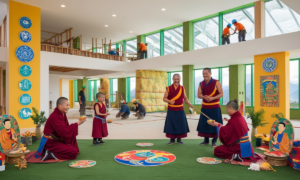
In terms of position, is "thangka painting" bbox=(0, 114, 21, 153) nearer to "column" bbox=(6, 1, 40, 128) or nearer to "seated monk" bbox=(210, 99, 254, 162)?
"seated monk" bbox=(210, 99, 254, 162)

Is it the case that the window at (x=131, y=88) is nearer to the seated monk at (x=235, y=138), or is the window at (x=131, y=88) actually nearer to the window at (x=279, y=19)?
the window at (x=279, y=19)

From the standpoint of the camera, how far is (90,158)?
370 cm

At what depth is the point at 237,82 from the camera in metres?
11.7

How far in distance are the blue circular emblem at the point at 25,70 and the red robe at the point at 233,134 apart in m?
7.45

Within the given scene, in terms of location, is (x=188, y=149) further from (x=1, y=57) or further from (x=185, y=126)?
(x=1, y=57)

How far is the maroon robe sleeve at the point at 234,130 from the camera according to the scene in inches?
132

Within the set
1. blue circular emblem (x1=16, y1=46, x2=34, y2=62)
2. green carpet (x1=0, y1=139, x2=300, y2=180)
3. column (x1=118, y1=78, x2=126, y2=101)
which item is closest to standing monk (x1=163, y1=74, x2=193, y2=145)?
green carpet (x1=0, y1=139, x2=300, y2=180)

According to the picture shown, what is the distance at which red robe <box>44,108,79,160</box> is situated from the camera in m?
3.47

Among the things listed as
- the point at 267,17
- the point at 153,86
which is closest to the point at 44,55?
the point at 153,86

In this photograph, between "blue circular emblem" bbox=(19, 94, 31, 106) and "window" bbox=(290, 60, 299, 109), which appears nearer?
"blue circular emblem" bbox=(19, 94, 31, 106)

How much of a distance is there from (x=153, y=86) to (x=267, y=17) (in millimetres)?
7088

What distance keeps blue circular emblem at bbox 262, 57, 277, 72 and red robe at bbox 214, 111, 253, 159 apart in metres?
4.69

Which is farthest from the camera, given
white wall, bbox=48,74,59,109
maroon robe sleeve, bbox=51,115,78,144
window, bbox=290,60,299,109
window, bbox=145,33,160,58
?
white wall, bbox=48,74,59,109

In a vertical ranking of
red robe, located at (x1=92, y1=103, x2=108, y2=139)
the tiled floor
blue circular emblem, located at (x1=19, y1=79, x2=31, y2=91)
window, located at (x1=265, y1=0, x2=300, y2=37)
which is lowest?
the tiled floor
